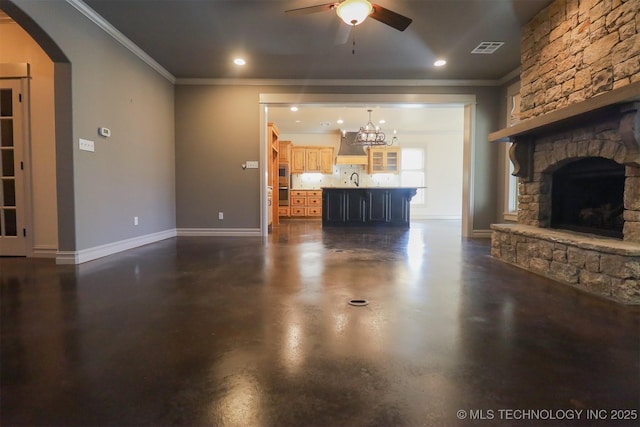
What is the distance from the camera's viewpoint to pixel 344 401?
45.6 inches

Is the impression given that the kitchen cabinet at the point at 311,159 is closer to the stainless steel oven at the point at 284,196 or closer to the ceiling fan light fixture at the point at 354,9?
the stainless steel oven at the point at 284,196

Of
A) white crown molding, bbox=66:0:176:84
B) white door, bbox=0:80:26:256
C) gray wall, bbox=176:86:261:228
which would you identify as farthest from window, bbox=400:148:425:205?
white door, bbox=0:80:26:256

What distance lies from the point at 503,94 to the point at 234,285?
5.69 m

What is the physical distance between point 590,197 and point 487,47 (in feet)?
8.08

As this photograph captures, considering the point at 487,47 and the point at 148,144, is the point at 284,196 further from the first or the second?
the point at 487,47

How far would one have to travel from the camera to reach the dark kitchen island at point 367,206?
760 cm

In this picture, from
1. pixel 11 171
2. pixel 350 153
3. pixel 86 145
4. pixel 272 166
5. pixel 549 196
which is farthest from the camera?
pixel 350 153

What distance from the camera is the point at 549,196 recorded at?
344 cm

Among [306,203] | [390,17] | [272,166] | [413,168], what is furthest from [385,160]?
[390,17]

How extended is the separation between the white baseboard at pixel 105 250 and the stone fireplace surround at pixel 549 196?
4.71m

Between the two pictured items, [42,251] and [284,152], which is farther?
[284,152]

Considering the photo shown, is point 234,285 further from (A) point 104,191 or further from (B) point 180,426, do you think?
(A) point 104,191

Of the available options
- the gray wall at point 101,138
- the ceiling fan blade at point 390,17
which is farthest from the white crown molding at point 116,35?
the ceiling fan blade at point 390,17

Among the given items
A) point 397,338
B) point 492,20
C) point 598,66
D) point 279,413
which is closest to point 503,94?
point 492,20
